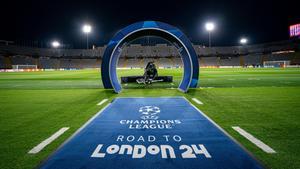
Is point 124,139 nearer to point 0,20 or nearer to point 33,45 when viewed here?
point 0,20

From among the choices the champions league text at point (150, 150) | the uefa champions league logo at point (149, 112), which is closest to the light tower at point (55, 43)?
the uefa champions league logo at point (149, 112)

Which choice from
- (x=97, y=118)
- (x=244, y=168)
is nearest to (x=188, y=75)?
(x=97, y=118)

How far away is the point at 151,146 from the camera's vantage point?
4016mm

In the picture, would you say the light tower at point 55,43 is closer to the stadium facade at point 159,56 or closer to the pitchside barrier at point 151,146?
the stadium facade at point 159,56

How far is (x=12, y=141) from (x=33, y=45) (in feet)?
290

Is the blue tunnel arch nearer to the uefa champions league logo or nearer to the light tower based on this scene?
the uefa champions league logo

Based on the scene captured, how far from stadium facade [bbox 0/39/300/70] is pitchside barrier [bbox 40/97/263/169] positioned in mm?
76215

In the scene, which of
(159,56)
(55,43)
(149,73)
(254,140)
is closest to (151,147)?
(254,140)

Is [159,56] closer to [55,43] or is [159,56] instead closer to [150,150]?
[55,43]

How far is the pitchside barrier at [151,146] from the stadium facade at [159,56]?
7622 centimetres

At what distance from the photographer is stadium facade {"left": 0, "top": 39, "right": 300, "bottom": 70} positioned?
7314cm

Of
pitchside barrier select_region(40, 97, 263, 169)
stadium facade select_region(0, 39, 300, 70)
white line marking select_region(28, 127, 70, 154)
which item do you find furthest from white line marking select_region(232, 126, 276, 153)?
stadium facade select_region(0, 39, 300, 70)

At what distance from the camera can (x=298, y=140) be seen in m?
4.32

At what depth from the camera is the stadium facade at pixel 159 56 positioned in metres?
73.1
